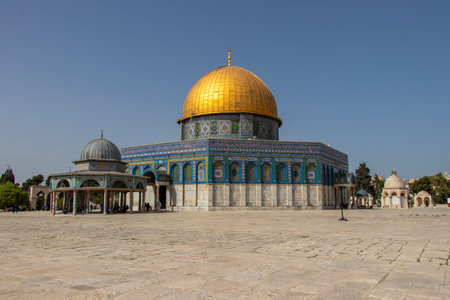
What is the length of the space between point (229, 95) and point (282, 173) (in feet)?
34.2

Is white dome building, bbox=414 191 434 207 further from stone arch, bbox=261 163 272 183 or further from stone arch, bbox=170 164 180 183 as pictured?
stone arch, bbox=170 164 180 183

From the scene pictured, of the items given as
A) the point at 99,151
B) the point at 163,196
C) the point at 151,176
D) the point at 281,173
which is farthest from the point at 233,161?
the point at 99,151

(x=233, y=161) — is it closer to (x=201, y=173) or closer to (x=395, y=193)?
(x=201, y=173)

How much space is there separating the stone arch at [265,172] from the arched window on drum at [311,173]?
4.08 metres

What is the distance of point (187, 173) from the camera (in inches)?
1432

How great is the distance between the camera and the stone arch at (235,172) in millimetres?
35469

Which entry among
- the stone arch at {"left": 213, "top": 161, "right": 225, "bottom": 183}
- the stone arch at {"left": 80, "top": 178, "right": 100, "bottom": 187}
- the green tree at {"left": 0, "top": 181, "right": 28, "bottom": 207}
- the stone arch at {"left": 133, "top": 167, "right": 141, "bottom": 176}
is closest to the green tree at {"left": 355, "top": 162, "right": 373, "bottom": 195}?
the stone arch at {"left": 213, "top": 161, "right": 225, "bottom": 183}

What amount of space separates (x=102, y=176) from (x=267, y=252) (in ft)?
76.2

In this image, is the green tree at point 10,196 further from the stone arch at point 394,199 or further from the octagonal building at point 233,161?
the stone arch at point 394,199

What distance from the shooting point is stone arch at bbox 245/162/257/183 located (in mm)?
35812

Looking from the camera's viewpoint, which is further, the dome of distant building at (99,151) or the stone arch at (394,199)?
the stone arch at (394,199)

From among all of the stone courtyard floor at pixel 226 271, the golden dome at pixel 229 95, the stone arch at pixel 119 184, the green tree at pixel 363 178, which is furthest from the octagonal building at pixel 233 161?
the stone courtyard floor at pixel 226 271

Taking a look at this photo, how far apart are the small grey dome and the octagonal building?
595 centimetres

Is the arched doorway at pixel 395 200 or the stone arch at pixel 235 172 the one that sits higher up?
the stone arch at pixel 235 172
